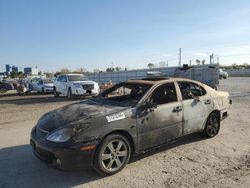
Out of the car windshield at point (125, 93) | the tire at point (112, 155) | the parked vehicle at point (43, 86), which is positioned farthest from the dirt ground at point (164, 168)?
the parked vehicle at point (43, 86)

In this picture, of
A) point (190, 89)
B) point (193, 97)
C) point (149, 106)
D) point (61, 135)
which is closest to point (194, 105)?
point (193, 97)

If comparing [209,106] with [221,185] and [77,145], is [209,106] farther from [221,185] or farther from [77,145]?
[77,145]

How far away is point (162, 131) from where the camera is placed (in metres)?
5.41

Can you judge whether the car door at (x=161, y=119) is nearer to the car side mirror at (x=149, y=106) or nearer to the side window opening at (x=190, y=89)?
the car side mirror at (x=149, y=106)

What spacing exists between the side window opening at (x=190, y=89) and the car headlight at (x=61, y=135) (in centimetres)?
280

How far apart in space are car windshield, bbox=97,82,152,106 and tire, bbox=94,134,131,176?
0.88 meters

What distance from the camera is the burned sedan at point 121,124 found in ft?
14.3

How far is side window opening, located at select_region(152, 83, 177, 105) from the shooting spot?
18.4 feet

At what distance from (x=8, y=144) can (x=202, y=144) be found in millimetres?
4539

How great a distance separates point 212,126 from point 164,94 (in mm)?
1847

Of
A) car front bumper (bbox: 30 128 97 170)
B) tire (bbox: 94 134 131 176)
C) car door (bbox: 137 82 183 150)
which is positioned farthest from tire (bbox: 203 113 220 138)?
car front bumper (bbox: 30 128 97 170)

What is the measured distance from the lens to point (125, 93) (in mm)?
6562

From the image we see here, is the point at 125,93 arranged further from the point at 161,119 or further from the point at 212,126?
the point at 212,126

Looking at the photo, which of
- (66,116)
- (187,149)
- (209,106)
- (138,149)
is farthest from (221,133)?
(66,116)
